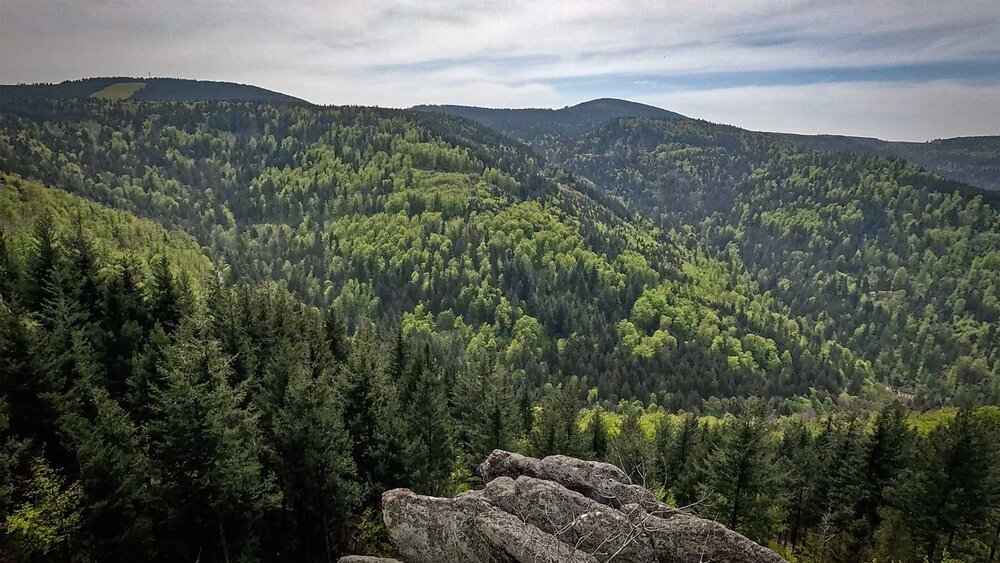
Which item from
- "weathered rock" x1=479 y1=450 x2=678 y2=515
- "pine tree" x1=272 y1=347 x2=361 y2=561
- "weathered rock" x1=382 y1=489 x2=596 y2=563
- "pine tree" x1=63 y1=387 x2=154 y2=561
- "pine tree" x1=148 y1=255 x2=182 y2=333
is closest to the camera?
"weathered rock" x1=382 y1=489 x2=596 y2=563

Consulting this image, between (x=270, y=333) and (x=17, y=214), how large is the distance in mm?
108914

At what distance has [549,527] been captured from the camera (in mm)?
17969

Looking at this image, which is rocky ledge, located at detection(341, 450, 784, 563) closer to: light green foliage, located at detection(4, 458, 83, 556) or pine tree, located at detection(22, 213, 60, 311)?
light green foliage, located at detection(4, 458, 83, 556)

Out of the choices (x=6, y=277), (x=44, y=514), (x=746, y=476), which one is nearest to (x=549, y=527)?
(x=44, y=514)

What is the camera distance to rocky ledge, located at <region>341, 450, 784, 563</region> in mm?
15914

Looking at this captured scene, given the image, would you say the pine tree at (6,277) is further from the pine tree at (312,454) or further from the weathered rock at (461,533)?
the weathered rock at (461,533)

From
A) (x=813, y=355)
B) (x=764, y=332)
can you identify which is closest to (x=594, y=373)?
(x=764, y=332)

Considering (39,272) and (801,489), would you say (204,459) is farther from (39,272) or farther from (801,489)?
(801,489)

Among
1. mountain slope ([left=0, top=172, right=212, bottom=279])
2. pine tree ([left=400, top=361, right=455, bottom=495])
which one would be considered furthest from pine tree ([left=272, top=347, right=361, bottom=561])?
mountain slope ([left=0, top=172, right=212, bottom=279])

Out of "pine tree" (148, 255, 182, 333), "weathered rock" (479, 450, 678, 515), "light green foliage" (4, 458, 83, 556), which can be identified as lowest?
"light green foliage" (4, 458, 83, 556)

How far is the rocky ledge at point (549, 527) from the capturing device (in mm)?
15914

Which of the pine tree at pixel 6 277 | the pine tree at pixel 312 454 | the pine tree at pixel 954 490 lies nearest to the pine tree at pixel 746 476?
the pine tree at pixel 954 490

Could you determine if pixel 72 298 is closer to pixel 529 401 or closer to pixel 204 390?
pixel 204 390

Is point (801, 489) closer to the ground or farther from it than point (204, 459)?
closer to the ground
